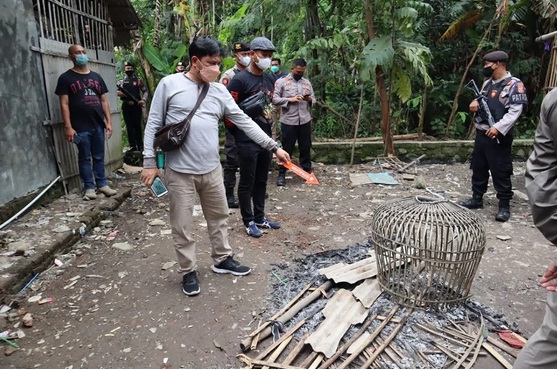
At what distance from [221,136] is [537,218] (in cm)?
729

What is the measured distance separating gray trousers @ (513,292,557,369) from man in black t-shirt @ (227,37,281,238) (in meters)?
2.97

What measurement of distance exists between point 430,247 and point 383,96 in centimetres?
504

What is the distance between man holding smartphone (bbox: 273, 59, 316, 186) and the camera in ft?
21.2

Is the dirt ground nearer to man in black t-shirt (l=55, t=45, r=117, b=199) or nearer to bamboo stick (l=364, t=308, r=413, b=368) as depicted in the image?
bamboo stick (l=364, t=308, r=413, b=368)

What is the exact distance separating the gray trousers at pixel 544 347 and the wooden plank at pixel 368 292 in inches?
52.8

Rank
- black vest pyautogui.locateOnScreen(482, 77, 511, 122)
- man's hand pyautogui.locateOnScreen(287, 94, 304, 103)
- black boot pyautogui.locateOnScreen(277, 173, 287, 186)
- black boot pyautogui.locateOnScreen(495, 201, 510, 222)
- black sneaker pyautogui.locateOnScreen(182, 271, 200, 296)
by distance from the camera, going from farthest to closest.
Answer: black boot pyautogui.locateOnScreen(277, 173, 287, 186), man's hand pyautogui.locateOnScreen(287, 94, 304, 103), black boot pyautogui.locateOnScreen(495, 201, 510, 222), black vest pyautogui.locateOnScreen(482, 77, 511, 122), black sneaker pyautogui.locateOnScreen(182, 271, 200, 296)

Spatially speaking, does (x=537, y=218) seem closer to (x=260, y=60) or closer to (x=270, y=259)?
(x=270, y=259)

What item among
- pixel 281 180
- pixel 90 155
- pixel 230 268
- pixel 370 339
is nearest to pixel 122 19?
pixel 90 155

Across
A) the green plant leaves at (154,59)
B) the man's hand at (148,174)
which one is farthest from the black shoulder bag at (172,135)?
the green plant leaves at (154,59)

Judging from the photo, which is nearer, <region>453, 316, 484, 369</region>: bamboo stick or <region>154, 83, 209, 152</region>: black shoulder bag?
<region>453, 316, 484, 369</region>: bamboo stick

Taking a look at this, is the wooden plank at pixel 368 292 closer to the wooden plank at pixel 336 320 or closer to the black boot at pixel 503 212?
the wooden plank at pixel 336 320

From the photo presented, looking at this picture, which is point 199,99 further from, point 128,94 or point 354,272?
point 128,94

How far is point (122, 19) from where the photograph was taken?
24.7 feet

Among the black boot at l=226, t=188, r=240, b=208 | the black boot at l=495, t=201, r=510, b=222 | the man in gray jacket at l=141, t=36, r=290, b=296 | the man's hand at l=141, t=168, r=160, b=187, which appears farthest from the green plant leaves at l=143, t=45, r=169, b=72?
the black boot at l=495, t=201, r=510, b=222
